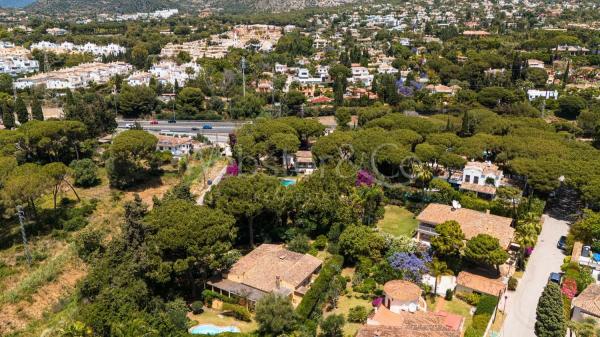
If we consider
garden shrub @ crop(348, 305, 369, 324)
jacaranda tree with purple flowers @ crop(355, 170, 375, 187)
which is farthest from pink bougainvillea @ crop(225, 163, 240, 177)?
garden shrub @ crop(348, 305, 369, 324)

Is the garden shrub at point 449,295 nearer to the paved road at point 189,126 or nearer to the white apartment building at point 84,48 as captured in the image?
the paved road at point 189,126

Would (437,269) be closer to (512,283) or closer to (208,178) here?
(512,283)

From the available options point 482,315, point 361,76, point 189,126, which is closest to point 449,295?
point 482,315

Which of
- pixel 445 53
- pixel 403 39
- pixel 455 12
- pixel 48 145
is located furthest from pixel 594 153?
pixel 455 12

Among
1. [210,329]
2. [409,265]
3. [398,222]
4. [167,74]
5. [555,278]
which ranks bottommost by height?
[398,222]

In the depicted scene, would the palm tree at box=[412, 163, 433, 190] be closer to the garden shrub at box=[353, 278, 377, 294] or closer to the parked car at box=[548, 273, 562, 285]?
the parked car at box=[548, 273, 562, 285]

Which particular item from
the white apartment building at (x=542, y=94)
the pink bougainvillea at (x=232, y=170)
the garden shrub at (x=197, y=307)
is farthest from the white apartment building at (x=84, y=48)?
the garden shrub at (x=197, y=307)
